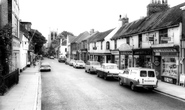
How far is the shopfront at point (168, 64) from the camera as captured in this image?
16.0m

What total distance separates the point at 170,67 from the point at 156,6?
1071 cm

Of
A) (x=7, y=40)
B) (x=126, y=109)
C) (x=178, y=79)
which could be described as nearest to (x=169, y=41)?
(x=178, y=79)

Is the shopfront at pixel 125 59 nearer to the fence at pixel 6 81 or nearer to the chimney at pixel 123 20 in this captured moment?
the chimney at pixel 123 20

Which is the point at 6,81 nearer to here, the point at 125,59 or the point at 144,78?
the point at 144,78

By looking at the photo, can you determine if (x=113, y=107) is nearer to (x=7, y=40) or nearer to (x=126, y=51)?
(x=7, y=40)

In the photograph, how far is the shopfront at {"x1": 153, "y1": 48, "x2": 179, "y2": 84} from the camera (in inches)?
631

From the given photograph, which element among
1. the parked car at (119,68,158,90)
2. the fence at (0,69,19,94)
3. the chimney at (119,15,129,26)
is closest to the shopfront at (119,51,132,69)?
the chimney at (119,15,129,26)

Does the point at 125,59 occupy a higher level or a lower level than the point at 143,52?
lower

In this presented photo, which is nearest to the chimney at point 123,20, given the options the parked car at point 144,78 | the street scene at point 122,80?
the street scene at point 122,80

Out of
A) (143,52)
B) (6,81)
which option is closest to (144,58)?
(143,52)

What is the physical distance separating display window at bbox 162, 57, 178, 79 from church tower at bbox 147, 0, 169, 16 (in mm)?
9127

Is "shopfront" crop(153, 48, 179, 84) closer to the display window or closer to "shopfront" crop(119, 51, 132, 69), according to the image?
the display window

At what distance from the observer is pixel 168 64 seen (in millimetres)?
17250

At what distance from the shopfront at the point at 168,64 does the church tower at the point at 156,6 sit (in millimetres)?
8292
